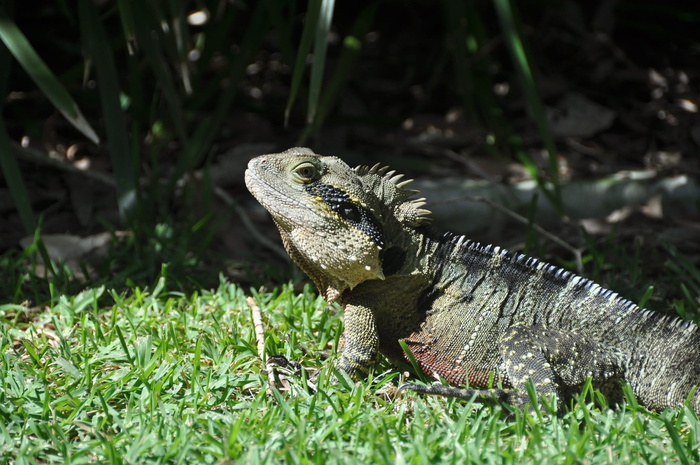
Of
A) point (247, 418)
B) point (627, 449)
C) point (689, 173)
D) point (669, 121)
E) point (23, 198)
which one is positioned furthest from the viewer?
point (669, 121)

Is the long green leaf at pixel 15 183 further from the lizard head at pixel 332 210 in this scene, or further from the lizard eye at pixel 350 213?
the lizard eye at pixel 350 213

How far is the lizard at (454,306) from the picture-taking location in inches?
133

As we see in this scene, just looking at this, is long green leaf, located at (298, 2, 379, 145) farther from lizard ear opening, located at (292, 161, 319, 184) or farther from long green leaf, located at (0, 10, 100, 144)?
lizard ear opening, located at (292, 161, 319, 184)

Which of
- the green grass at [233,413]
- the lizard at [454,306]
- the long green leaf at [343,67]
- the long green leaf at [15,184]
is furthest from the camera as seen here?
the long green leaf at [343,67]

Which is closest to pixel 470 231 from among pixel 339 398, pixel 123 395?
pixel 339 398

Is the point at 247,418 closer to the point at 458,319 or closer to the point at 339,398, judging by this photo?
the point at 339,398

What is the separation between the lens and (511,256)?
368 centimetres

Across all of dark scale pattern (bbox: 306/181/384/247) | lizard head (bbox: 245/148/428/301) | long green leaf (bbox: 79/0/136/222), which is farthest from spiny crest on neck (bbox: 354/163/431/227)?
long green leaf (bbox: 79/0/136/222)

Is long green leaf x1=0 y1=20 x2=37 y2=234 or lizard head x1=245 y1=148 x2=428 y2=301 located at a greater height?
lizard head x1=245 y1=148 x2=428 y2=301

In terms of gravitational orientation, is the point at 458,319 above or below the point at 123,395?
above

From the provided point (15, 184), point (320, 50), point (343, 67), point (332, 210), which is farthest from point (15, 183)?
point (343, 67)

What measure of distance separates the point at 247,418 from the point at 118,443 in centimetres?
53

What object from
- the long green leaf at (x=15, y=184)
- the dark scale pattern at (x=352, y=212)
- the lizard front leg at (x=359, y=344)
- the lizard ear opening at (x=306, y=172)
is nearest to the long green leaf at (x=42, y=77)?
the long green leaf at (x=15, y=184)

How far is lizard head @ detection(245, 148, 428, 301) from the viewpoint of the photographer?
349cm
